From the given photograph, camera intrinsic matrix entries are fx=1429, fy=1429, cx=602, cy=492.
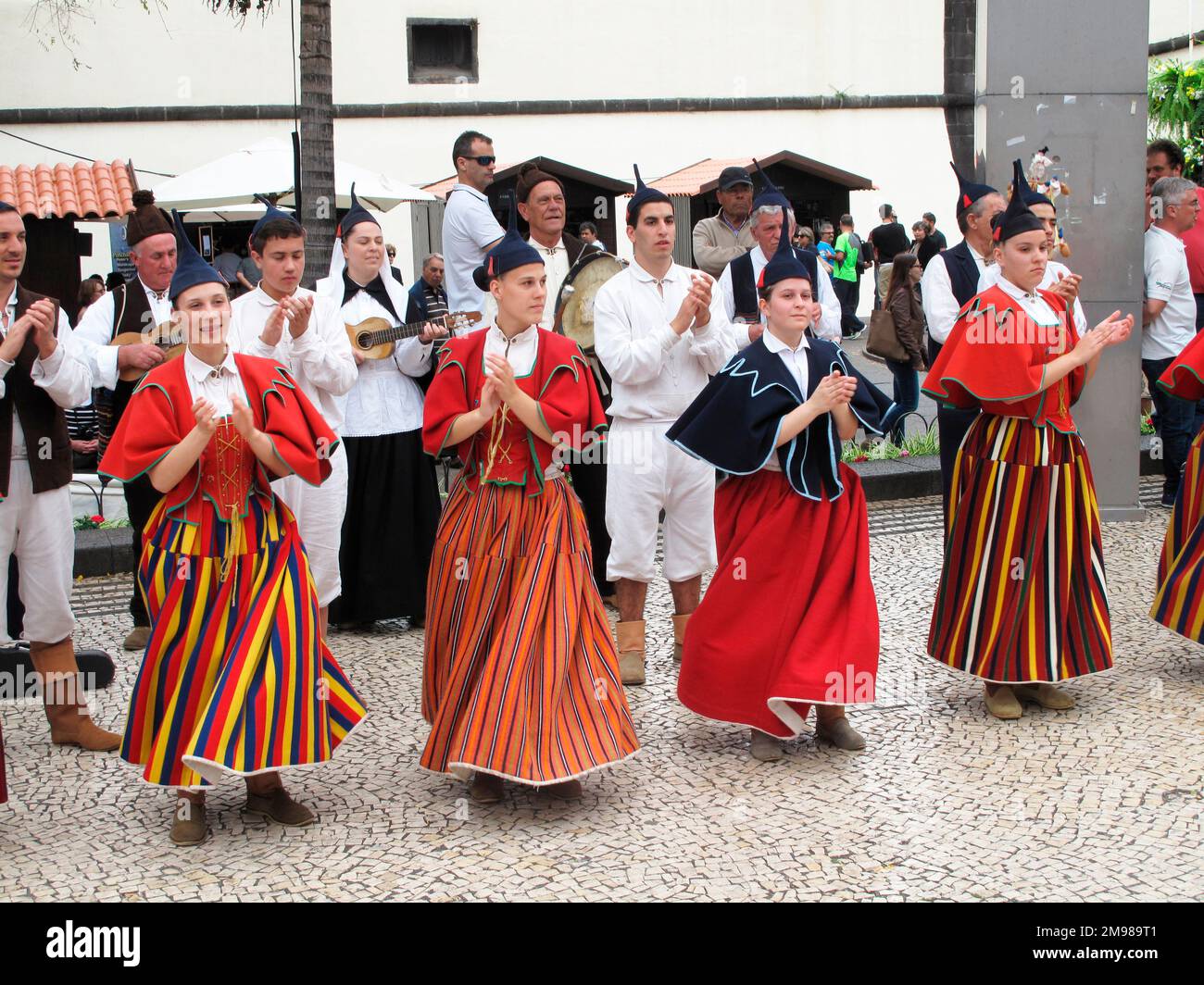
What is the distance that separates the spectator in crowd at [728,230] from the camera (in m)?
8.33

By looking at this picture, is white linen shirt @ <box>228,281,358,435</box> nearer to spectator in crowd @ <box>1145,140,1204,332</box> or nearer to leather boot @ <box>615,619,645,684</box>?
leather boot @ <box>615,619,645,684</box>

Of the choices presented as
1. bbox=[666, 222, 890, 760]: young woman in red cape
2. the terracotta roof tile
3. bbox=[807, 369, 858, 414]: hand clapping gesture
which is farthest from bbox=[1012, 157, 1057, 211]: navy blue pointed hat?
the terracotta roof tile

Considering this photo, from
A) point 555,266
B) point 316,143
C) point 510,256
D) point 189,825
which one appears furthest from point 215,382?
point 316,143

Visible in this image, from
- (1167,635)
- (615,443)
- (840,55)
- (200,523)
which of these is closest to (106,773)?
(200,523)

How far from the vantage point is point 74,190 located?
32.8ft

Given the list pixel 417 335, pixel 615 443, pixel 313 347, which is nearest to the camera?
pixel 313 347

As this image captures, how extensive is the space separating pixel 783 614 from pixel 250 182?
9972 millimetres

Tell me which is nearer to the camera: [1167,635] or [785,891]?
[785,891]

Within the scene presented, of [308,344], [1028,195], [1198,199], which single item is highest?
[1198,199]

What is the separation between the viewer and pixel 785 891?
4.12m

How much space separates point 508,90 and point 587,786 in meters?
21.9

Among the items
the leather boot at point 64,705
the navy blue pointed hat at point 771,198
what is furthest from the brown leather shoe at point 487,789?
the navy blue pointed hat at point 771,198

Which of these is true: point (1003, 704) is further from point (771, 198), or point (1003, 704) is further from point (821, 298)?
point (771, 198)

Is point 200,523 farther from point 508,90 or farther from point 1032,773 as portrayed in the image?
point 508,90
